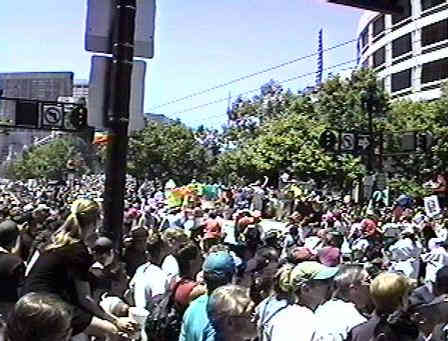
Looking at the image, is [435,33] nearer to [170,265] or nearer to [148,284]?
[170,265]

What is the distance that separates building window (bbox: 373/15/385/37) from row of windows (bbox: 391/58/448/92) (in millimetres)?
7542

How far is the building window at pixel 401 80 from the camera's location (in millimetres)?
71775

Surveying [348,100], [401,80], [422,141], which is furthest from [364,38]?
[422,141]

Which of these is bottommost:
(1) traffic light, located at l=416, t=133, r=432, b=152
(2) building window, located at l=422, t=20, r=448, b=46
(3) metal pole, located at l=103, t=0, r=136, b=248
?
(3) metal pole, located at l=103, t=0, r=136, b=248

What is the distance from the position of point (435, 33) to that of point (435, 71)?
3.33 metres

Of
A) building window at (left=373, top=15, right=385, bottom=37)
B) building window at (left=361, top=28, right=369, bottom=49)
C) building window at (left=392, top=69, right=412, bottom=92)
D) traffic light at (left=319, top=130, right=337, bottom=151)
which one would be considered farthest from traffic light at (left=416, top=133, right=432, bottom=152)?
building window at (left=361, top=28, right=369, bottom=49)

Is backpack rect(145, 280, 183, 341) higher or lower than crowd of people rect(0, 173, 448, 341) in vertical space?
lower

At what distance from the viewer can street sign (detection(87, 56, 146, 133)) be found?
7.21 metres

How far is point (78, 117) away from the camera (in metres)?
10.2

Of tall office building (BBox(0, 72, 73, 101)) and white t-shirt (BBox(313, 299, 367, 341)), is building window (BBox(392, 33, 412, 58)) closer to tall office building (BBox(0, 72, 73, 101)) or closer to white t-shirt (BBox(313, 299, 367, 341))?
white t-shirt (BBox(313, 299, 367, 341))

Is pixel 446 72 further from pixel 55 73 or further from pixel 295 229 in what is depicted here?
pixel 55 73

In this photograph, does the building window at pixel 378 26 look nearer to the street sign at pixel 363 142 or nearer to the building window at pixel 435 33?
the building window at pixel 435 33

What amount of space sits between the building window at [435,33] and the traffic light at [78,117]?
59.5m

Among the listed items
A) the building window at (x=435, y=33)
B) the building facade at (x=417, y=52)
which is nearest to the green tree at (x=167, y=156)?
the building facade at (x=417, y=52)
